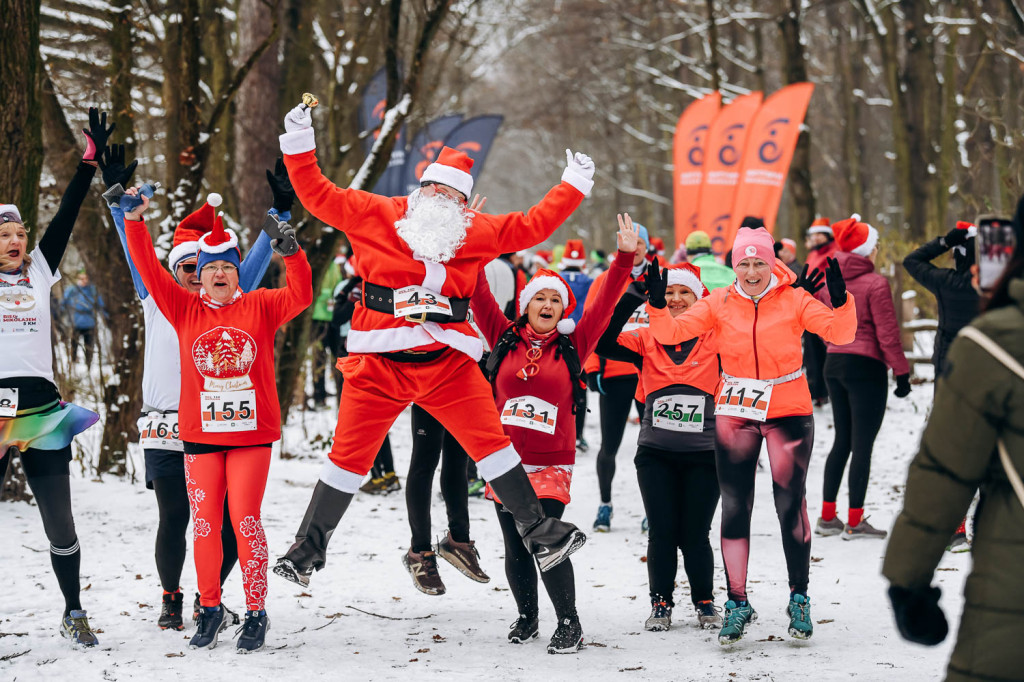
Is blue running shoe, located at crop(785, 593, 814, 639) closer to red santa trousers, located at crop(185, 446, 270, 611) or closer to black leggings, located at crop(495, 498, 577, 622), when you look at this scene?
black leggings, located at crop(495, 498, 577, 622)

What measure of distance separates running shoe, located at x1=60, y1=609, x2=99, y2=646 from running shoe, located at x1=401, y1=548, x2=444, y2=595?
154cm

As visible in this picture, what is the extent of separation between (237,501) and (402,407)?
3.02 ft

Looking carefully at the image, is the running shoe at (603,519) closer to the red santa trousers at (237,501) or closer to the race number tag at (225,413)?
the red santa trousers at (237,501)

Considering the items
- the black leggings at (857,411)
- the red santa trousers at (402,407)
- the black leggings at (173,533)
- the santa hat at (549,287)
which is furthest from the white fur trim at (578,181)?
the black leggings at (857,411)

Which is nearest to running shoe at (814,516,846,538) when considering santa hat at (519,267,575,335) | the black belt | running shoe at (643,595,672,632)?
A: running shoe at (643,595,672,632)

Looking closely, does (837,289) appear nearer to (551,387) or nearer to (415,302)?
(551,387)

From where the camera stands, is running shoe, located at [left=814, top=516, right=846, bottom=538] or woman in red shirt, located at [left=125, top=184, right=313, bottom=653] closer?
woman in red shirt, located at [left=125, top=184, right=313, bottom=653]

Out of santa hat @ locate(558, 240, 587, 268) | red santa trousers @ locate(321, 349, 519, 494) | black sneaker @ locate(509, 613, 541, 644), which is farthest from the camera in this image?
santa hat @ locate(558, 240, 587, 268)

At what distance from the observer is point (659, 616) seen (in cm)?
545

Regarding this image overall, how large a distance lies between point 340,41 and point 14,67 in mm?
4372

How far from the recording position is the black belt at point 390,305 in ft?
15.0

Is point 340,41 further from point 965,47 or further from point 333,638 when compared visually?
point 965,47

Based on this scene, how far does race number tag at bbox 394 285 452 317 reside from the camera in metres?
4.57

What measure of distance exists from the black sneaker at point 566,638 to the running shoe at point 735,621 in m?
0.66
